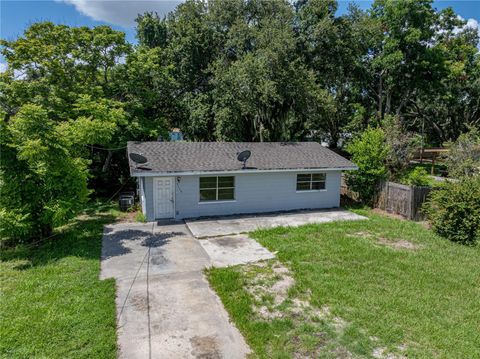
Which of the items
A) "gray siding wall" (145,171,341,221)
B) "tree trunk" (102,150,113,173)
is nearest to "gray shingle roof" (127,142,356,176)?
"gray siding wall" (145,171,341,221)

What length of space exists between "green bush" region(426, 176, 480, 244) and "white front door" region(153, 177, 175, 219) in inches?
408

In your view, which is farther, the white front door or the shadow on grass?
the white front door

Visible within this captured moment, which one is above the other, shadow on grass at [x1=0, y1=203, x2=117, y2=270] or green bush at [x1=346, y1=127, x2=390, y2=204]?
green bush at [x1=346, y1=127, x2=390, y2=204]

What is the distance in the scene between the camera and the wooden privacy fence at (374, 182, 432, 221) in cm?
1388

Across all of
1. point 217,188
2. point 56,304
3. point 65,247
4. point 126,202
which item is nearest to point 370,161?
point 217,188

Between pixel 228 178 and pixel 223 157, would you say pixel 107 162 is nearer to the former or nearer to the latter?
pixel 223 157

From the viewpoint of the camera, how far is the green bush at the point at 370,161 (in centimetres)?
1569

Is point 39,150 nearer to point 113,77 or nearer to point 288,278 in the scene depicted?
point 288,278

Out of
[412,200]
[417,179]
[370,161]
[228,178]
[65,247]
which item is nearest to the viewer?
[65,247]

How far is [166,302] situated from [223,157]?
29.3ft

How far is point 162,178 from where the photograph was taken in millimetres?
13180

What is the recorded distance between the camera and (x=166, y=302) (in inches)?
277

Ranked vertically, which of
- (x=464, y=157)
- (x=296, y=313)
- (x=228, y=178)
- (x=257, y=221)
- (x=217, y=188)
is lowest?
(x=296, y=313)

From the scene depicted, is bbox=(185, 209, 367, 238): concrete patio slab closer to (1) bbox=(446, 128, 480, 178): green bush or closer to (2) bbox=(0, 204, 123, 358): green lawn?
(2) bbox=(0, 204, 123, 358): green lawn
